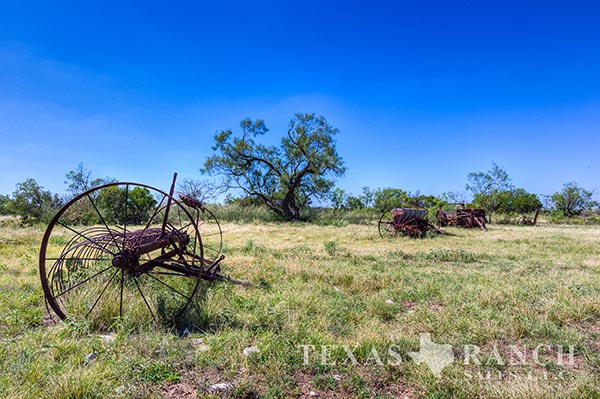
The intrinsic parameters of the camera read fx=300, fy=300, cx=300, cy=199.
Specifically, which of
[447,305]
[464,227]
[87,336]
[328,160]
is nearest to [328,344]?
[447,305]

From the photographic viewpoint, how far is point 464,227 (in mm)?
19297

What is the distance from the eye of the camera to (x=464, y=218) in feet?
64.5

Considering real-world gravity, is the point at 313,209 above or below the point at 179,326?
above

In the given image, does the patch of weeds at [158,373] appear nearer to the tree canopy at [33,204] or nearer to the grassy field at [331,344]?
the grassy field at [331,344]

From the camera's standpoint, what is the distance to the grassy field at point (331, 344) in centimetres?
239

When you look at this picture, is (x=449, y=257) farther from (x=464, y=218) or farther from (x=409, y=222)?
(x=464, y=218)

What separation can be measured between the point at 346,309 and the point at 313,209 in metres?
25.2

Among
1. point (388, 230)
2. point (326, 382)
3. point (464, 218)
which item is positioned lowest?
point (326, 382)

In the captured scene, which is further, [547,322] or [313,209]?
[313,209]

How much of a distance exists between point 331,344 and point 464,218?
1961 centimetres

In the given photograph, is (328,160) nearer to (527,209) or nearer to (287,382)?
(527,209)

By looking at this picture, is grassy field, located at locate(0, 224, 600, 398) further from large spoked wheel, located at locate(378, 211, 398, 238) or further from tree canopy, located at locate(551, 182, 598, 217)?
tree canopy, located at locate(551, 182, 598, 217)

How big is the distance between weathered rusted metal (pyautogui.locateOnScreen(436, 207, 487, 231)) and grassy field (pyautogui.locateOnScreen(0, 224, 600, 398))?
1470 cm

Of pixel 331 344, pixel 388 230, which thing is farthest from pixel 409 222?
pixel 331 344
